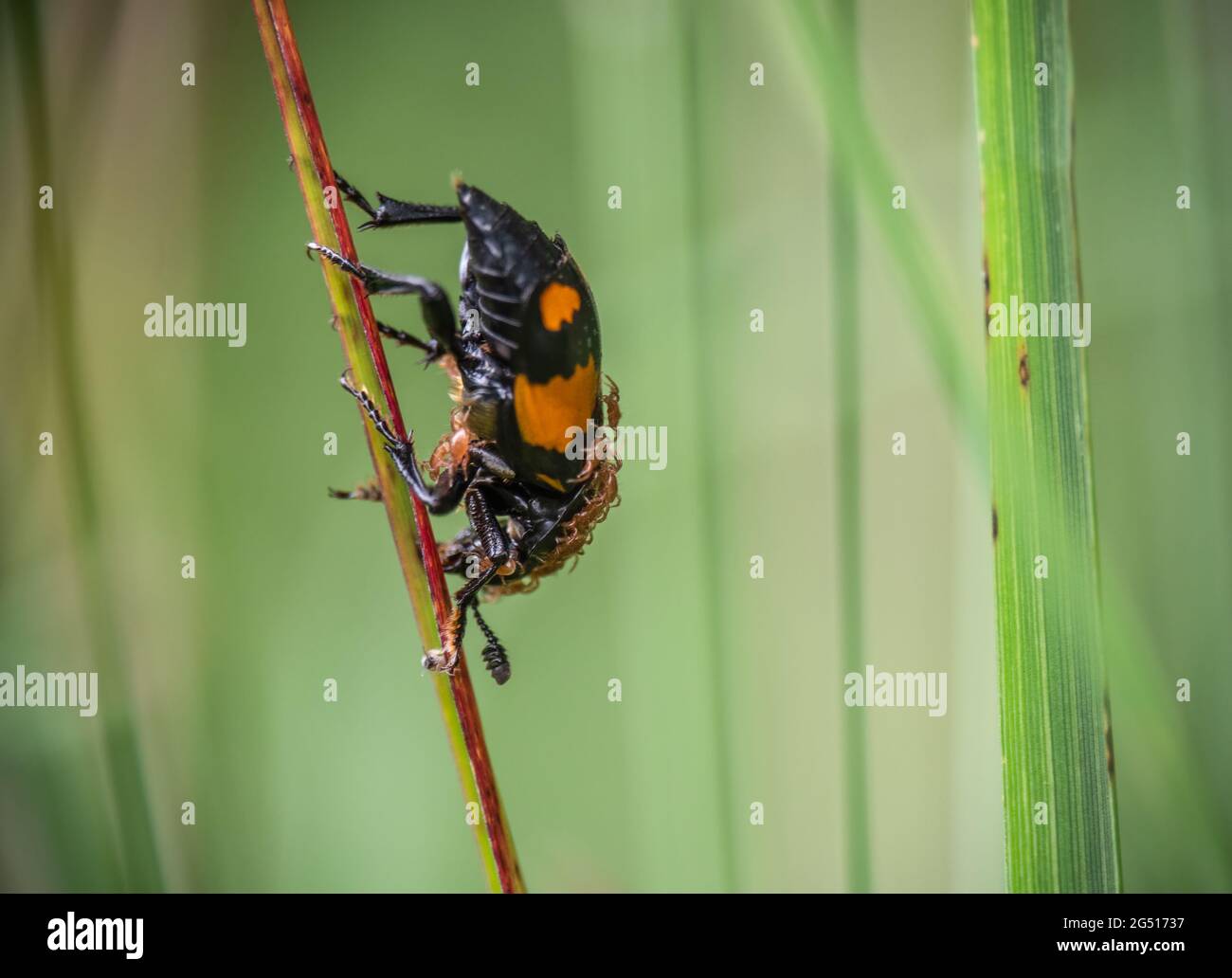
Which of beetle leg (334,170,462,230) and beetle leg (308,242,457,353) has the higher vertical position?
beetle leg (334,170,462,230)

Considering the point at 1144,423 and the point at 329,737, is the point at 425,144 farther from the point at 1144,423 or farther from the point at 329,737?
the point at 1144,423

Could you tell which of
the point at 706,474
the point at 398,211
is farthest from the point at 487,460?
the point at 706,474

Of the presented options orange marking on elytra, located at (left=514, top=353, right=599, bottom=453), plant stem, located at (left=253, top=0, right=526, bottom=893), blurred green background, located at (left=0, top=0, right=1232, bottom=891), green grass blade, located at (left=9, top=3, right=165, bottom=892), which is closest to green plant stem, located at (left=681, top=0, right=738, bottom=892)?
blurred green background, located at (left=0, top=0, right=1232, bottom=891)

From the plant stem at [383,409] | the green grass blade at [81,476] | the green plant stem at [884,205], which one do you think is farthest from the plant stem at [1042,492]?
the green grass blade at [81,476]

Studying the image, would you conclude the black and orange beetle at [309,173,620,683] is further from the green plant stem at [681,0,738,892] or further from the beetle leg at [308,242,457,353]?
the green plant stem at [681,0,738,892]

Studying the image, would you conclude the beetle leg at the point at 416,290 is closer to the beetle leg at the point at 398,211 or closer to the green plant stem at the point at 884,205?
the beetle leg at the point at 398,211
